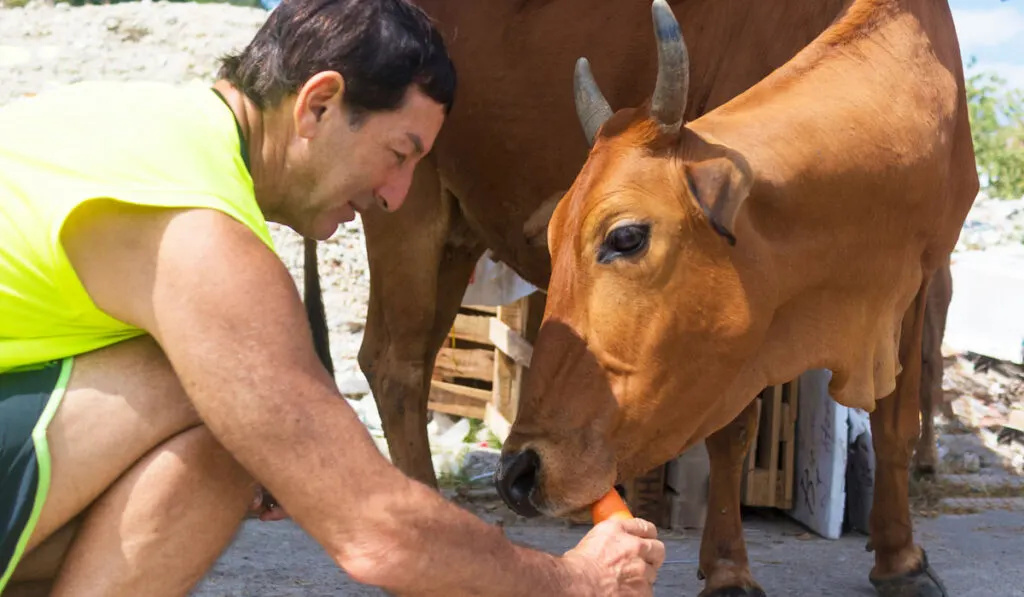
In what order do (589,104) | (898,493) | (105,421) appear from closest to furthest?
(105,421), (589,104), (898,493)

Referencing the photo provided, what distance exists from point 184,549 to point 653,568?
873mm

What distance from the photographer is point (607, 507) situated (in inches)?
114

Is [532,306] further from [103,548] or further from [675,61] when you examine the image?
[103,548]

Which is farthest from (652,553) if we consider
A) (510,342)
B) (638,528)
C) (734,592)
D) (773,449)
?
(510,342)

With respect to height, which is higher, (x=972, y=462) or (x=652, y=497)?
(x=972, y=462)

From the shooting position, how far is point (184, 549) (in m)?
2.27

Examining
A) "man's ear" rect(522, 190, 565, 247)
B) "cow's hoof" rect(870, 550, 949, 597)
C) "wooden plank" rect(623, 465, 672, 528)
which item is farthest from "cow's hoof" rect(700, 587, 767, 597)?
"man's ear" rect(522, 190, 565, 247)

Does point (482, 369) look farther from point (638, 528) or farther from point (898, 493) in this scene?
point (638, 528)

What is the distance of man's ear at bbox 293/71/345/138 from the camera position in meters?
2.26

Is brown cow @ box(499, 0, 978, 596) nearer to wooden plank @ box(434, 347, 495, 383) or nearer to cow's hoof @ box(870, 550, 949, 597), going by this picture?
cow's hoof @ box(870, 550, 949, 597)

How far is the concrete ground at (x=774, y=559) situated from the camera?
14.4 ft

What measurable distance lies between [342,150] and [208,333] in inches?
22.1

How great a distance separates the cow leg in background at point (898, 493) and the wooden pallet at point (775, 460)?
2.76 feet

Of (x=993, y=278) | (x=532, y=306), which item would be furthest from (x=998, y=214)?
(x=532, y=306)
